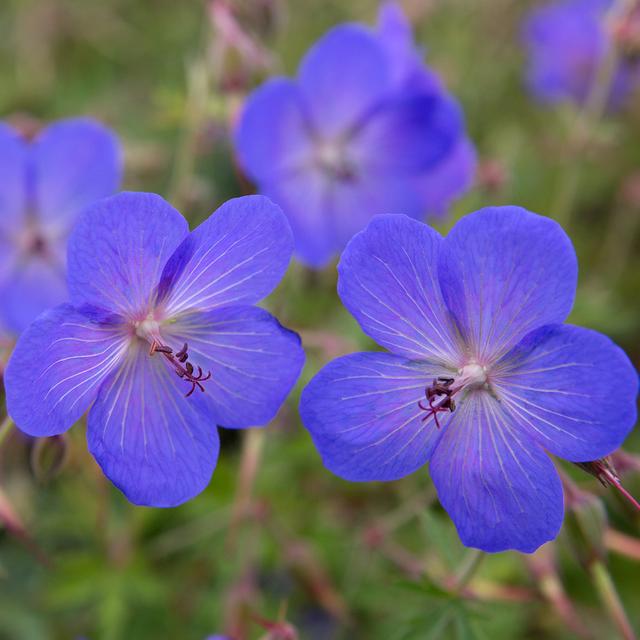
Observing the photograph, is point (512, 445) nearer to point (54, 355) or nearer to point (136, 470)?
point (136, 470)

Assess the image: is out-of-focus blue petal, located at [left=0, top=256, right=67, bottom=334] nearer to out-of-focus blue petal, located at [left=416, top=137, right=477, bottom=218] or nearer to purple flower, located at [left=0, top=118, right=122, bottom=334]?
purple flower, located at [left=0, top=118, right=122, bottom=334]

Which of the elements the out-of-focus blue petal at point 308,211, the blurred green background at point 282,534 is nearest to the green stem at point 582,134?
the blurred green background at point 282,534

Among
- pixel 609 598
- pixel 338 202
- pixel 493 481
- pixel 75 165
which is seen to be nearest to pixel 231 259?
pixel 493 481

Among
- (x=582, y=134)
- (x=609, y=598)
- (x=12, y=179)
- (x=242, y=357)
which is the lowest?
(x=609, y=598)

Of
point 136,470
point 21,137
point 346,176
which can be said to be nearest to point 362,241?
point 136,470

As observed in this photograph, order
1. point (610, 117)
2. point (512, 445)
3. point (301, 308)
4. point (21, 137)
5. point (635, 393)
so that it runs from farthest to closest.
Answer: point (610, 117)
point (301, 308)
point (21, 137)
point (512, 445)
point (635, 393)

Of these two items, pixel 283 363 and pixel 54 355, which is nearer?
pixel 54 355

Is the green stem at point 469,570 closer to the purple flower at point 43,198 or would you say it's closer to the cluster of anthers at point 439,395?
the cluster of anthers at point 439,395

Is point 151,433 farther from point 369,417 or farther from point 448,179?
point 448,179
